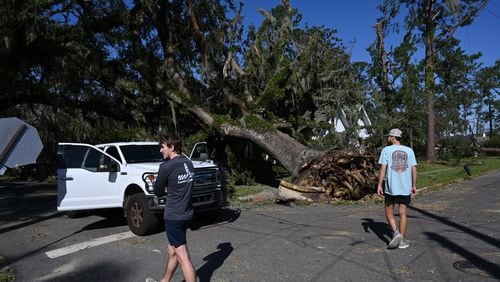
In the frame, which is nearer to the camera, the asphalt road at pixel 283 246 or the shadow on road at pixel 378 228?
the asphalt road at pixel 283 246

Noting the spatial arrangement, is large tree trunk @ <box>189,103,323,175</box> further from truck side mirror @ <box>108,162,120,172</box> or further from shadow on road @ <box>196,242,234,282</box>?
shadow on road @ <box>196,242,234,282</box>

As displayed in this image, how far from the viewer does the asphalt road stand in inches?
229

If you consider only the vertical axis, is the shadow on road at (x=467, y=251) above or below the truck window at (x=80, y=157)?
below

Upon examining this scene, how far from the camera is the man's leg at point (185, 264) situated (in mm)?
4820

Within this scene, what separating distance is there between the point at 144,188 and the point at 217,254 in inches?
91.4

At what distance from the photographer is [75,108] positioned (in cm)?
2048

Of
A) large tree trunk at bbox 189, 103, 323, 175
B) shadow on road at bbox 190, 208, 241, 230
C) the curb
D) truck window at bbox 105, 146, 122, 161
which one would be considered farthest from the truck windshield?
large tree trunk at bbox 189, 103, 323, 175

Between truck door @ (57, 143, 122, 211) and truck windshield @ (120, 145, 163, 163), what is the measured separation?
0.51 meters

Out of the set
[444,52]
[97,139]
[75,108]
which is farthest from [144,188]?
[444,52]

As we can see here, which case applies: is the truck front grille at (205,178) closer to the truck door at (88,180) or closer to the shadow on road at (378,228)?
the truck door at (88,180)

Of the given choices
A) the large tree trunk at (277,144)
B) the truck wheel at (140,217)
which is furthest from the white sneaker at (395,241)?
the large tree trunk at (277,144)

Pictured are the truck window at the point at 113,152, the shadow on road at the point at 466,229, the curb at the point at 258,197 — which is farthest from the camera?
the curb at the point at 258,197

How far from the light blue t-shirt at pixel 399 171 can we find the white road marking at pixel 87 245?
187 inches

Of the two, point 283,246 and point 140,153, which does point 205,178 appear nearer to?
point 140,153
